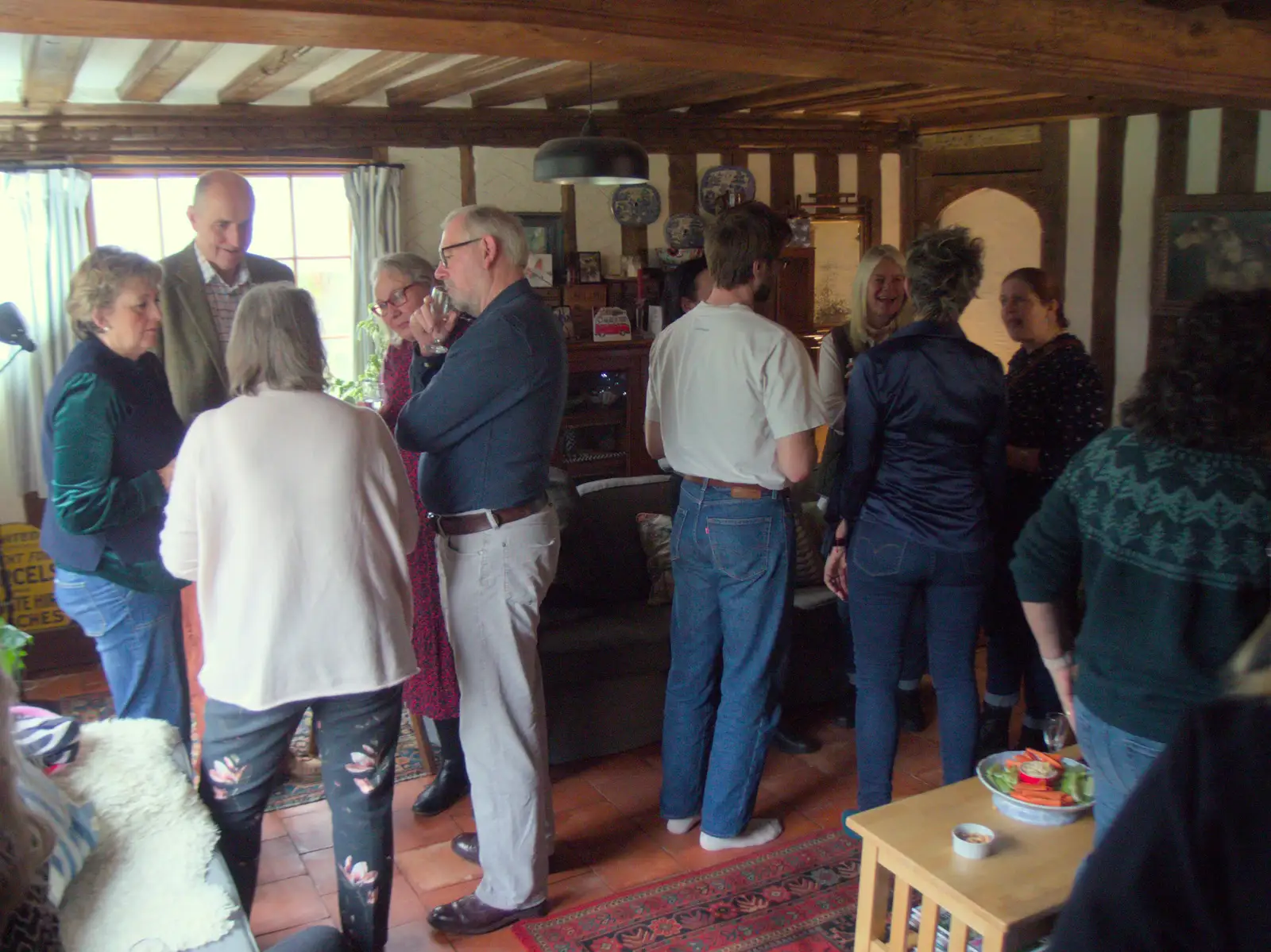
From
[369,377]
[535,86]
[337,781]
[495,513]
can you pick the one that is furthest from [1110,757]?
[535,86]

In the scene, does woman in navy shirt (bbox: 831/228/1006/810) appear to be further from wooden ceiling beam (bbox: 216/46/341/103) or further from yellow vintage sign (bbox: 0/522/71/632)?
yellow vintage sign (bbox: 0/522/71/632)

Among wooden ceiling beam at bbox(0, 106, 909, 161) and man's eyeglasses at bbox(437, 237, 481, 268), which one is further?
wooden ceiling beam at bbox(0, 106, 909, 161)

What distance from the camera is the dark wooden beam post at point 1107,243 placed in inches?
242

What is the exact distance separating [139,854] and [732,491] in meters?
1.55

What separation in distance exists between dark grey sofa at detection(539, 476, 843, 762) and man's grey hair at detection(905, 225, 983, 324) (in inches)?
49.3

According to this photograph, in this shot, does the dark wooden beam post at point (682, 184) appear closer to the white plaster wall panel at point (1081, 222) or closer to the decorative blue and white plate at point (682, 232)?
the decorative blue and white plate at point (682, 232)

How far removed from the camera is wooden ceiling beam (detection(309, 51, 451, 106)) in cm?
457

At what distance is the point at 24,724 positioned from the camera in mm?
2205

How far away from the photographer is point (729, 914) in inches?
109

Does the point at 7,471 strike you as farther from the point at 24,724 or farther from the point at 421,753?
the point at 24,724

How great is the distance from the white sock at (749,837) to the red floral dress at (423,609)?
0.82m

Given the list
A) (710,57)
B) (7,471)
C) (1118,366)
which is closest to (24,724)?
(710,57)

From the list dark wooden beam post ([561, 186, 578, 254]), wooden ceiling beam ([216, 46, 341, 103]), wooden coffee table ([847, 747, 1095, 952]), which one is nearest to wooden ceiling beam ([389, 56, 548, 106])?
wooden ceiling beam ([216, 46, 341, 103])

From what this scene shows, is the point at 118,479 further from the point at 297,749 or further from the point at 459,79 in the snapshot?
the point at 459,79
